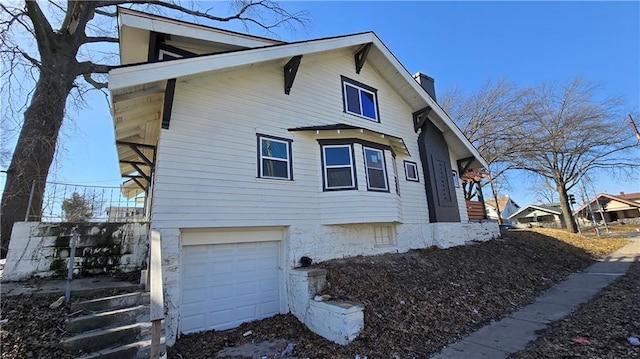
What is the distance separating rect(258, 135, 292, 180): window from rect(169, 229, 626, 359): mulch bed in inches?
109

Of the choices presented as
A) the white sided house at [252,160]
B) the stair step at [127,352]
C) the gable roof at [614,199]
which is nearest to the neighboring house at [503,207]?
the gable roof at [614,199]

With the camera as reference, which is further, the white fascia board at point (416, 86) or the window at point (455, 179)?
the window at point (455, 179)

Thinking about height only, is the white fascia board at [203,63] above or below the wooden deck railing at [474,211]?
above

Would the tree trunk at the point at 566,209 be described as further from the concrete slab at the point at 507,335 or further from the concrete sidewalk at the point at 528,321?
the concrete slab at the point at 507,335

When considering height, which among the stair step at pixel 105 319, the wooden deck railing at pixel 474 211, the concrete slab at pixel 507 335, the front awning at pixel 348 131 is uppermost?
the front awning at pixel 348 131

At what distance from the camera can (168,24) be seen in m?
6.30

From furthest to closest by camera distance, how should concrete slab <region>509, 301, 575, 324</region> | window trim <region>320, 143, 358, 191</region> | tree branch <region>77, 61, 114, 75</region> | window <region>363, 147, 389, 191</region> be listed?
tree branch <region>77, 61, 114, 75</region>, window <region>363, 147, 389, 191</region>, window trim <region>320, 143, 358, 191</region>, concrete slab <region>509, 301, 575, 324</region>

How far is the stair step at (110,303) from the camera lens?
4176mm

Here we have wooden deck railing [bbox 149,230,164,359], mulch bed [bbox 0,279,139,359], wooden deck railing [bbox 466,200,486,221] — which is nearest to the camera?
wooden deck railing [bbox 149,230,164,359]

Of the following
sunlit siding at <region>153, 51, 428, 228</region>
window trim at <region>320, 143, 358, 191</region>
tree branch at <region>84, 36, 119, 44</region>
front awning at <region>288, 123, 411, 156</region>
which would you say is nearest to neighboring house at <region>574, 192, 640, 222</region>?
front awning at <region>288, 123, 411, 156</region>

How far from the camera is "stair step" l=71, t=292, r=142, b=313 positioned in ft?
13.7

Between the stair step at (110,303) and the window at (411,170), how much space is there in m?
9.47

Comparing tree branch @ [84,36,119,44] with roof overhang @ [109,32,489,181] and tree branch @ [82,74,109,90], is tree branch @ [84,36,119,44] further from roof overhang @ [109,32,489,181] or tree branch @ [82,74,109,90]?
roof overhang @ [109,32,489,181]

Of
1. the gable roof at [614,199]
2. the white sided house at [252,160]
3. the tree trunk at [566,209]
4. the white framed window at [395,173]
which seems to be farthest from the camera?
the gable roof at [614,199]
